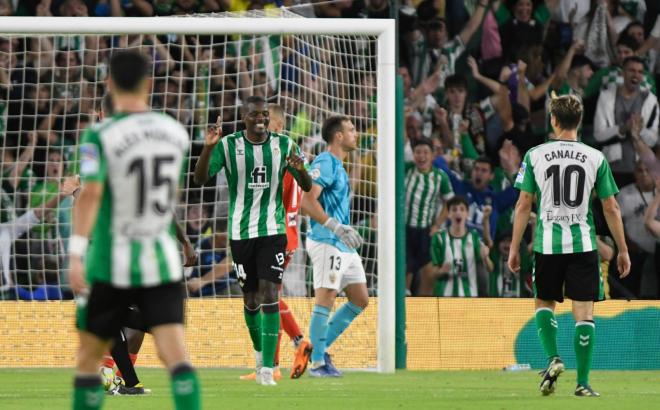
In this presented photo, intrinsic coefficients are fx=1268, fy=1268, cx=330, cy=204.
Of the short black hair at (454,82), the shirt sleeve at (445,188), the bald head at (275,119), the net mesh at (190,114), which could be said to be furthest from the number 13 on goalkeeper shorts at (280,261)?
the short black hair at (454,82)

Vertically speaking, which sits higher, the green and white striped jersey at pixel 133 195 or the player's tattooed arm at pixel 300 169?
the player's tattooed arm at pixel 300 169

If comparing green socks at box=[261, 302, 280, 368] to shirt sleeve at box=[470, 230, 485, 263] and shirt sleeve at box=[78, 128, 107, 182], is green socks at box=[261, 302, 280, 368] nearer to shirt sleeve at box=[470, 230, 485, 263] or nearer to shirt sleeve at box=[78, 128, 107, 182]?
shirt sleeve at box=[78, 128, 107, 182]

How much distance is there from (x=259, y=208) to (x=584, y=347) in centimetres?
273

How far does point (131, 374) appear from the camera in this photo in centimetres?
930

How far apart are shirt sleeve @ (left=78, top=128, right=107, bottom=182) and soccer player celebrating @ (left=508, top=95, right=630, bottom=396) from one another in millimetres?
4435

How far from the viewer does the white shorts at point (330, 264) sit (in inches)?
445

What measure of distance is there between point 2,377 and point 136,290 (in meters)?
6.31

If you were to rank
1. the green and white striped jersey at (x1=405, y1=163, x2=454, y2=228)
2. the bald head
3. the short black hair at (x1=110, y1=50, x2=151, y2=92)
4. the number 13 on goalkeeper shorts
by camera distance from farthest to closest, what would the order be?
1. the green and white striped jersey at (x1=405, y1=163, x2=454, y2=228)
2. the bald head
3. the number 13 on goalkeeper shorts
4. the short black hair at (x1=110, y1=50, x2=151, y2=92)

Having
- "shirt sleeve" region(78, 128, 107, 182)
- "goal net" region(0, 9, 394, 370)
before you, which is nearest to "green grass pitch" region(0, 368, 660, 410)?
"goal net" region(0, 9, 394, 370)

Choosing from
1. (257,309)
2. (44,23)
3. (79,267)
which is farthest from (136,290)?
(44,23)

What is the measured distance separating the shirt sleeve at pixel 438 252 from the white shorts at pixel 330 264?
3352mm

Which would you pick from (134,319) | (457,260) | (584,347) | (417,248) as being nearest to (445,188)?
(417,248)

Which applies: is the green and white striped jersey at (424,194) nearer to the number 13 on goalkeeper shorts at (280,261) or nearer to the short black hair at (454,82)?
the short black hair at (454,82)

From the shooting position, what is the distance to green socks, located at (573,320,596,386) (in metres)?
8.89
